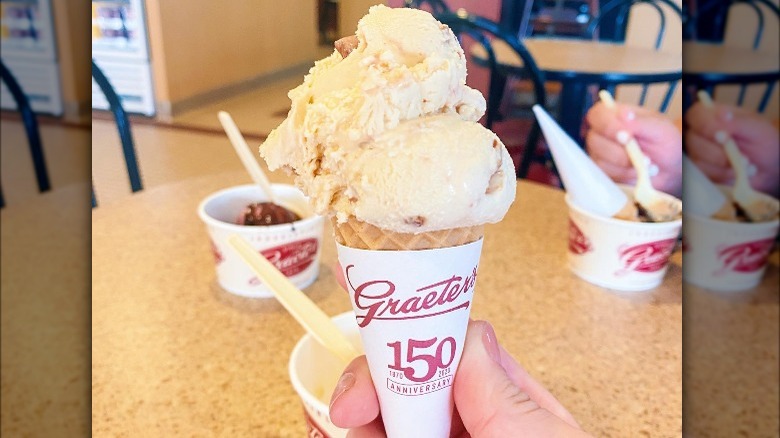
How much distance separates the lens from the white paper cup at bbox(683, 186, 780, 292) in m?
0.81

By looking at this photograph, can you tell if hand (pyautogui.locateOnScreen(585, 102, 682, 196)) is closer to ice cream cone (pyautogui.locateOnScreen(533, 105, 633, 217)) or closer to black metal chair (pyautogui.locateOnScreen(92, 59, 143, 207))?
ice cream cone (pyautogui.locateOnScreen(533, 105, 633, 217))

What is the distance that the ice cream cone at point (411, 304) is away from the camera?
34 centimetres

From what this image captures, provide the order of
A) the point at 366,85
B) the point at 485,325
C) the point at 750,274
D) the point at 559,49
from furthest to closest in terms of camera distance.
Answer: the point at 559,49 → the point at 750,274 → the point at 485,325 → the point at 366,85

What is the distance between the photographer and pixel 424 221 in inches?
12.5

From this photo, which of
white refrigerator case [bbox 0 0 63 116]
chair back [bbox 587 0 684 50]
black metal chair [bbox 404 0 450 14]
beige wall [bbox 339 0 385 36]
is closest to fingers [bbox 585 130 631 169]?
black metal chair [bbox 404 0 450 14]

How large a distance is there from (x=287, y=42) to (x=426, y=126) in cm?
10

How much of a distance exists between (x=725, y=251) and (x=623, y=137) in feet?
0.71

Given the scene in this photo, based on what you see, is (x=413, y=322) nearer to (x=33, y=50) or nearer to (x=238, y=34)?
(x=238, y=34)

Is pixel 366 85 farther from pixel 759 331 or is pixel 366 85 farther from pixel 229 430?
pixel 759 331

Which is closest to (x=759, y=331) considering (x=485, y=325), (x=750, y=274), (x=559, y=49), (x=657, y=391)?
(x=750, y=274)

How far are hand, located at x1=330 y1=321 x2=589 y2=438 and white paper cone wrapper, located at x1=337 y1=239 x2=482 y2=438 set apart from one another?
1 centimetres

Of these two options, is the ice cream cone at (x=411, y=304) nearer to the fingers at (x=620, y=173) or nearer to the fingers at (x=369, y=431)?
the fingers at (x=369, y=431)

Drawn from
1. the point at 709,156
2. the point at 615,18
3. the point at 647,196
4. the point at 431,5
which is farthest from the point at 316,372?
the point at 615,18

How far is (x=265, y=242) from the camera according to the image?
27.1 inches
